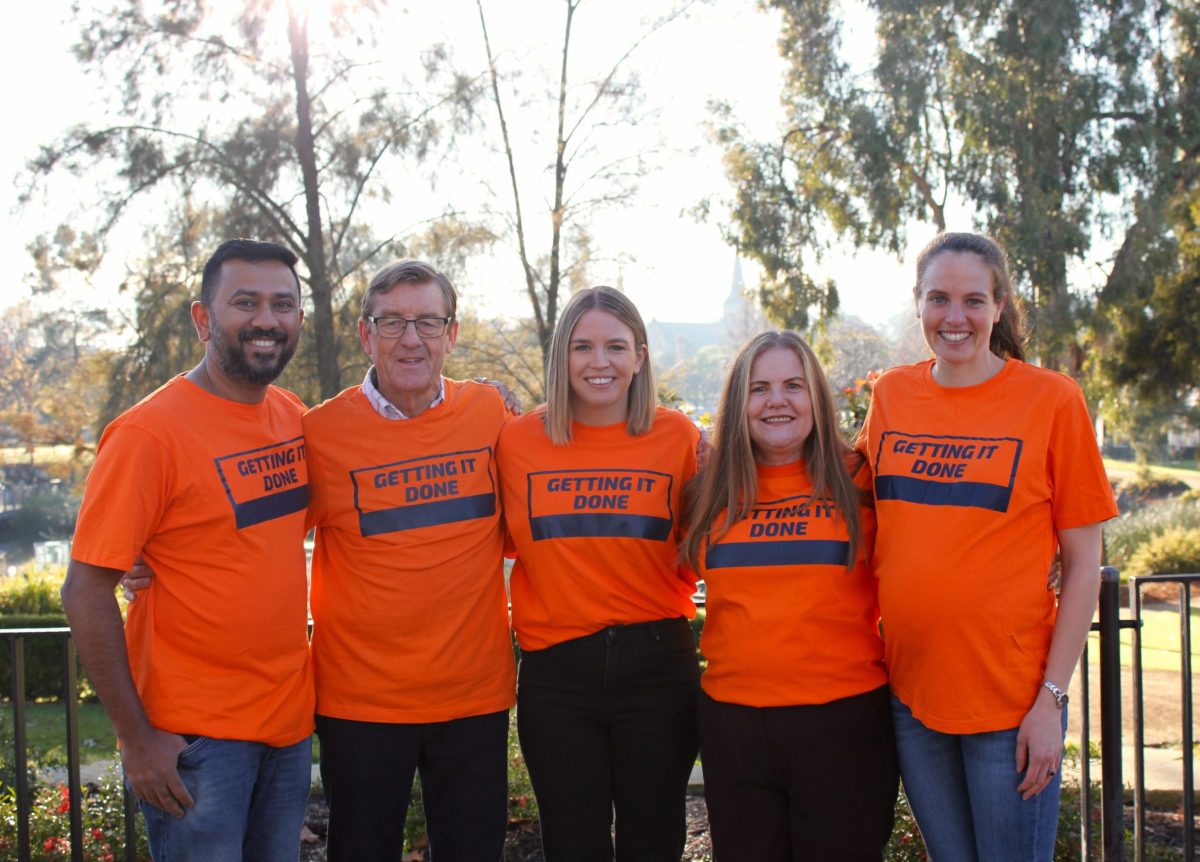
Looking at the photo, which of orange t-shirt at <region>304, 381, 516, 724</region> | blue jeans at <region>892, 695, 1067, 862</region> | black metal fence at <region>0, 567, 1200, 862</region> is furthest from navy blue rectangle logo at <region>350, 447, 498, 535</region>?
blue jeans at <region>892, 695, 1067, 862</region>

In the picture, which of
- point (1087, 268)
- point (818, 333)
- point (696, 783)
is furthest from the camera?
point (818, 333)

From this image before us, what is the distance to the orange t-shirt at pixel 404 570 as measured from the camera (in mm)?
3033

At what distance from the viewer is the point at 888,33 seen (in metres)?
18.0

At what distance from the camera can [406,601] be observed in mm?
3031

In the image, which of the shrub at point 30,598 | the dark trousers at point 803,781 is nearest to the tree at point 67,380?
the shrub at point 30,598

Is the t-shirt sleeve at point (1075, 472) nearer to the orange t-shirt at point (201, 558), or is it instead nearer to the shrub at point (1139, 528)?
the orange t-shirt at point (201, 558)

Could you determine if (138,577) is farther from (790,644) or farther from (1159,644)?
(1159,644)

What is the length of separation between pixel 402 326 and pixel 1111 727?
2732mm

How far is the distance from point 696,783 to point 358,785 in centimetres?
295

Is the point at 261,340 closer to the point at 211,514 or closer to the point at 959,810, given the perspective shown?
the point at 211,514

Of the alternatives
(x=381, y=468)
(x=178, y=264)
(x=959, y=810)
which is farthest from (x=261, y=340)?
(x=178, y=264)

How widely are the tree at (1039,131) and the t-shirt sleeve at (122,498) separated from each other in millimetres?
15676

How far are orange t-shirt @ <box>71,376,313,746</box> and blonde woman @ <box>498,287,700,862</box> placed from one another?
0.72m

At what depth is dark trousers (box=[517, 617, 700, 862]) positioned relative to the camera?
3.04m
